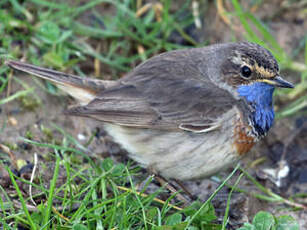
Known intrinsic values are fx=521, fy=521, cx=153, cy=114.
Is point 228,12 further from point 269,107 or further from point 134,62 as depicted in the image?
point 269,107

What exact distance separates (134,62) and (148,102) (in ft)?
6.15

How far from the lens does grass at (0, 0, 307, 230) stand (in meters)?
4.89

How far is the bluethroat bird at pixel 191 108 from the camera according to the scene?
5.58 m

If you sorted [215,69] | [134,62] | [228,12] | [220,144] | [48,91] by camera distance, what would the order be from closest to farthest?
1. [220,144]
2. [215,69]
3. [48,91]
4. [134,62]
5. [228,12]

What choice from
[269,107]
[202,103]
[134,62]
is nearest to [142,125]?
[202,103]

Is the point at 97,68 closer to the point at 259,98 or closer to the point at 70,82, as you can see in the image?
the point at 70,82

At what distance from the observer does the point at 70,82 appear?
614 cm

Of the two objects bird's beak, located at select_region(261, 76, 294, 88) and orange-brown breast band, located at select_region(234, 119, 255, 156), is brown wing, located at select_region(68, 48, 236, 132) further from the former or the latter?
bird's beak, located at select_region(261, 76, 294, 88)

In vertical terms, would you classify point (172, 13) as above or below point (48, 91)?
above

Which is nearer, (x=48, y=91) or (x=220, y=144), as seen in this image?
(x=220, y=144)

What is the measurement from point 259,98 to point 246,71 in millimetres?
333

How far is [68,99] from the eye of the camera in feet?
22.4

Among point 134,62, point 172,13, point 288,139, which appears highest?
point 172,13

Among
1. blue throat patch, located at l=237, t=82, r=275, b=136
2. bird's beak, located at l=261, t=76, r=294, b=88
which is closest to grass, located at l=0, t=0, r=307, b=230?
blue throat patch, located at l=237, t=82, r=275, b=136
